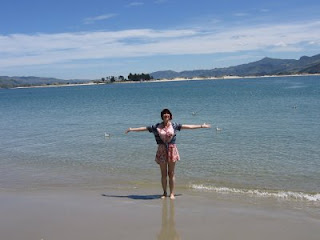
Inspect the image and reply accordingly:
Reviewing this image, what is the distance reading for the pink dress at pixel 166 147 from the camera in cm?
1027

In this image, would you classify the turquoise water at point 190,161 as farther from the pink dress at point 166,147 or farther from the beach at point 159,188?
the pink dress at point 166,147

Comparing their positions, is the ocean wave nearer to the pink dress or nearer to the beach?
the beach

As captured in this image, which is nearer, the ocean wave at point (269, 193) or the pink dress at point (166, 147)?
the pink dress at point (166, 147)

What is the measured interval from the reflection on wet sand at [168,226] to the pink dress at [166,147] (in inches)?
47.7

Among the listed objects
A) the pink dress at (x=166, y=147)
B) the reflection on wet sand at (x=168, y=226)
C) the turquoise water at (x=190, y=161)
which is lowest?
the turquoise water at (x=190, y=161)

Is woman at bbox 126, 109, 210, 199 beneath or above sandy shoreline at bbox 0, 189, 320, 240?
above

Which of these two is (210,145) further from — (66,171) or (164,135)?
(164,135)

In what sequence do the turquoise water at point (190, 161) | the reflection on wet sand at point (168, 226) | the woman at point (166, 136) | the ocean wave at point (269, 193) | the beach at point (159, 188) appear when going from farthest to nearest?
1. the turquoise water at point (190, 161)
2. the ocean wave at point (269, 193)
3. the woman at point (166, 136)
4. the beach at point (159, 188)
5. the reflection on wet sand at point (168, 226)

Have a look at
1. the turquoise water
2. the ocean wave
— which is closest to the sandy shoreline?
the ocean wave

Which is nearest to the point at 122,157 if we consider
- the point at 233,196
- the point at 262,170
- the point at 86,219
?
the point at 262,170

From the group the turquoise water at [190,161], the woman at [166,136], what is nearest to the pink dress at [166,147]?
the woman at [166,136]

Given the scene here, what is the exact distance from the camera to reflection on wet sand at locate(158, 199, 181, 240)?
26.4 ft

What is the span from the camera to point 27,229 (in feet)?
28.2

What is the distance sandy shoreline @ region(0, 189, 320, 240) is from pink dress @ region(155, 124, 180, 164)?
113 centimetres
